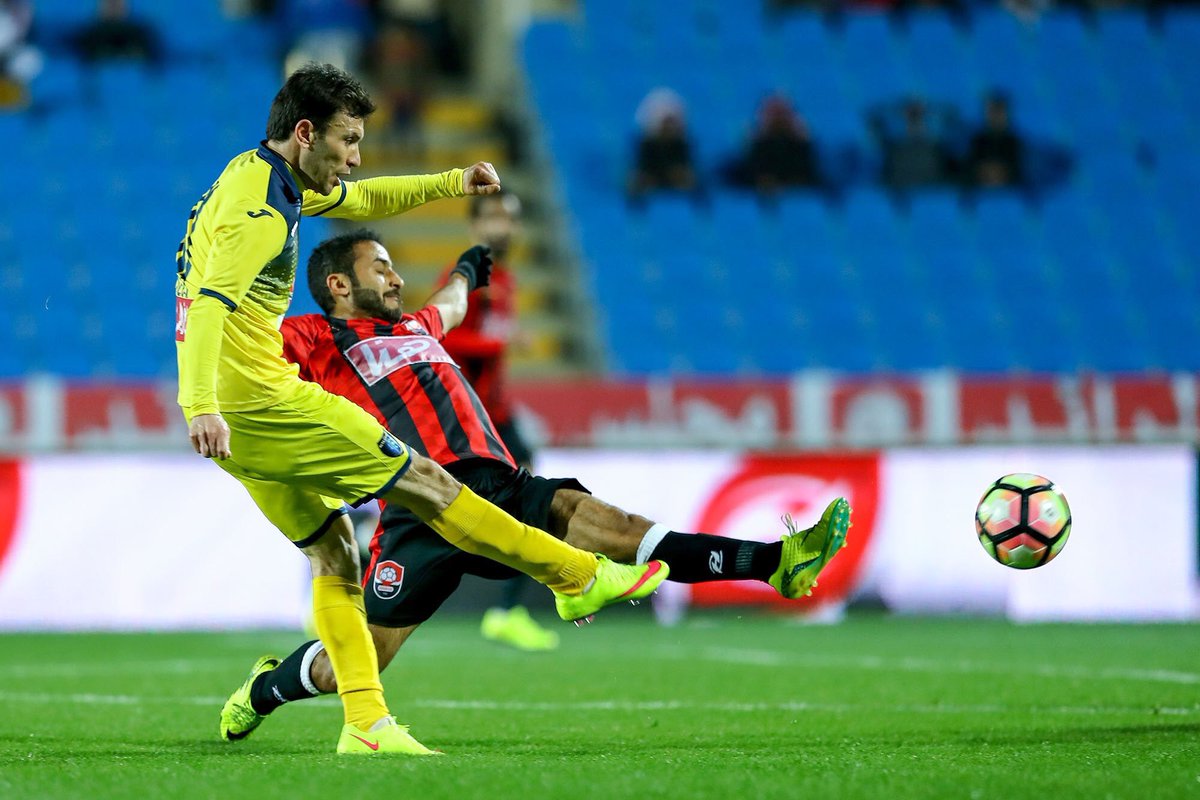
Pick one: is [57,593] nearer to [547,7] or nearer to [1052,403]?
[1052,403]

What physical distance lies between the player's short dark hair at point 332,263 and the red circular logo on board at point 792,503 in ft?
18.9

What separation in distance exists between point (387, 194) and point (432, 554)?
3.54 ft

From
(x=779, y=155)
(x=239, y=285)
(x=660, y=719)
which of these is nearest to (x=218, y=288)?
(x=239, y=285)

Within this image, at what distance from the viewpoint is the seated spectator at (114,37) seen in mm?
15875

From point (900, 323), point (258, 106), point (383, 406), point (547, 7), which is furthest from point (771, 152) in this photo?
point (383, 406)

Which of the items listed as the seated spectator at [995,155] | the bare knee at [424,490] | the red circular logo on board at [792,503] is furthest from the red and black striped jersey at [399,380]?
the seated spectator at [995,155]

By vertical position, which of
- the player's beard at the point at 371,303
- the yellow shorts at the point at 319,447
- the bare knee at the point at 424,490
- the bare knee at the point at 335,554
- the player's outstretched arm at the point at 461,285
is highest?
the player's outstretched arm at the point at 461,285

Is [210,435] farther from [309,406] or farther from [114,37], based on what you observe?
[114,37]

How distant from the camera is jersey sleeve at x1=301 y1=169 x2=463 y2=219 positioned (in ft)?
16.7

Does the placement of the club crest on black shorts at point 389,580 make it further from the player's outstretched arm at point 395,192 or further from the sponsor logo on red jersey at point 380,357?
the player's outstretched arm at point 395,192

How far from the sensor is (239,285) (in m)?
4.48

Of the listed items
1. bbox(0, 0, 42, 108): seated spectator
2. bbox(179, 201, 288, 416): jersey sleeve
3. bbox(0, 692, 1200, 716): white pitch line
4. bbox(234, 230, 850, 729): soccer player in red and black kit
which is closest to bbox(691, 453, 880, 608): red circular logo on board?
bbox(0, 692, 1200, 716): white pitch line

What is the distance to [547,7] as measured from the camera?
1756 centimetres

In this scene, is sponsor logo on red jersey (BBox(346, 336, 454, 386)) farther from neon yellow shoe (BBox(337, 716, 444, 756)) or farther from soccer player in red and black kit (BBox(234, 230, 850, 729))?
neon yellow shoe (BBox(337, 716, 444, 756))
